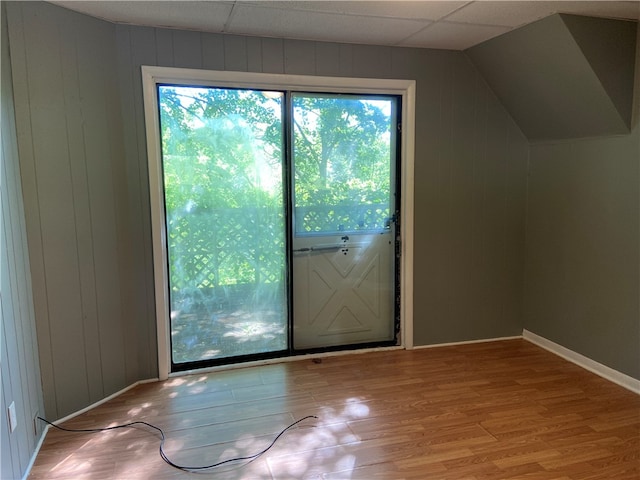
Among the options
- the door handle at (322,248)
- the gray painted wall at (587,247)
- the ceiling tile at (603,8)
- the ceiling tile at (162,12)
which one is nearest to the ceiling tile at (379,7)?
the ceiling tile at (162,12)

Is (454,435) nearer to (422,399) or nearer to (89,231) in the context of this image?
(422,399)

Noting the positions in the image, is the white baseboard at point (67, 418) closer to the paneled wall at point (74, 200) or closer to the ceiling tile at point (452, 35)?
the paneled wall at point (74, 200)

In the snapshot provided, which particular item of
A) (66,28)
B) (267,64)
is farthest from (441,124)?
(66,28)

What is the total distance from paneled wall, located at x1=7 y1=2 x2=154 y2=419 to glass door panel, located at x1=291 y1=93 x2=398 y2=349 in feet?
4.09

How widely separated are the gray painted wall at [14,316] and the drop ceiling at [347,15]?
2.45ft

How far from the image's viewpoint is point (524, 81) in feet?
11.0

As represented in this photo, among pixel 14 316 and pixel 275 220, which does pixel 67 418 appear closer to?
pixel 14 316

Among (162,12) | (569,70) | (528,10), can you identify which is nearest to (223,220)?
(162,12)

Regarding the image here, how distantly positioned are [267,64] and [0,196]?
1864 mm

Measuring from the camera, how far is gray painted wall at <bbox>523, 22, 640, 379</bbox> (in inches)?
120

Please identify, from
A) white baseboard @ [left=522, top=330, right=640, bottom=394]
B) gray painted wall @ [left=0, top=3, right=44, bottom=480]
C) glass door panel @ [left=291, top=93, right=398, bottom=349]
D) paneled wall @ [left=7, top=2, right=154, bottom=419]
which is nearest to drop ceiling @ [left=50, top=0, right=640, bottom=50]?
paneled wall @ [left=7, top=2, right=154, bottom=419]

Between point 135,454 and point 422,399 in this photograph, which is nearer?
point 135,454

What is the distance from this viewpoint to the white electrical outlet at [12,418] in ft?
6.86

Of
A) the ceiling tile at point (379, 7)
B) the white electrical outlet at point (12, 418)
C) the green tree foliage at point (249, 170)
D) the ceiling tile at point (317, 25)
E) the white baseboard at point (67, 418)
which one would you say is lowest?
the white baseboard at point (67, 418)
